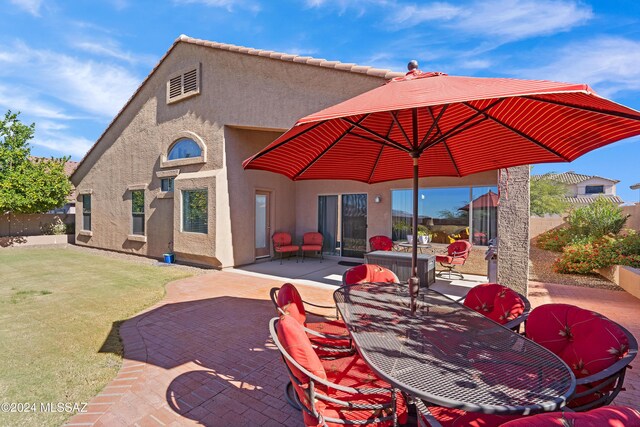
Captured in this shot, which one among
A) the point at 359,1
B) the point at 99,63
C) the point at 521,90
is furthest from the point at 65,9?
the point at 521,90

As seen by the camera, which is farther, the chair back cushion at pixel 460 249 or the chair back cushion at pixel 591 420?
the chair back cushion at pixel 460 249

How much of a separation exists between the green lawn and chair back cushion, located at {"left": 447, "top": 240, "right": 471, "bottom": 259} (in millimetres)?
8205

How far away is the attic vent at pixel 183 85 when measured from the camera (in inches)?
466

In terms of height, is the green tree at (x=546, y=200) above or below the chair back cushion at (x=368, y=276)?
above

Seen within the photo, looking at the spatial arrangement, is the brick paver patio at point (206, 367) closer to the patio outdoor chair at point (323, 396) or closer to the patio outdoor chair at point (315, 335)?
the patio outdoor chair at point (315, 335)

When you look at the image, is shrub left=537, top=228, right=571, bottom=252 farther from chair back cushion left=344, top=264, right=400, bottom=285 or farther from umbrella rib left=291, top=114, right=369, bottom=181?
umbrella rib left=291, top=114, right=369, bottom=181

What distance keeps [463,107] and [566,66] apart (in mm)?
11407

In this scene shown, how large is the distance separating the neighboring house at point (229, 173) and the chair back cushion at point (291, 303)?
5.87 meters

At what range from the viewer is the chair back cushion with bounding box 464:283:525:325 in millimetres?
3326

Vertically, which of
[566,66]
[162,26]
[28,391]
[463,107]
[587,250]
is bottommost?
[28,391]

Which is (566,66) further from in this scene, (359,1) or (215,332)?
(215,332)

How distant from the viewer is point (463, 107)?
3.70 meters

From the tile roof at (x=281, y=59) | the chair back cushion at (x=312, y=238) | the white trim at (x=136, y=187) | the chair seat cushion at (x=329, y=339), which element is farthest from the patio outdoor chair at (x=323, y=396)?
the white trim at (x=136, y=187)

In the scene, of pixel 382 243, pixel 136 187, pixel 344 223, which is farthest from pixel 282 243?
pixel 136 187
